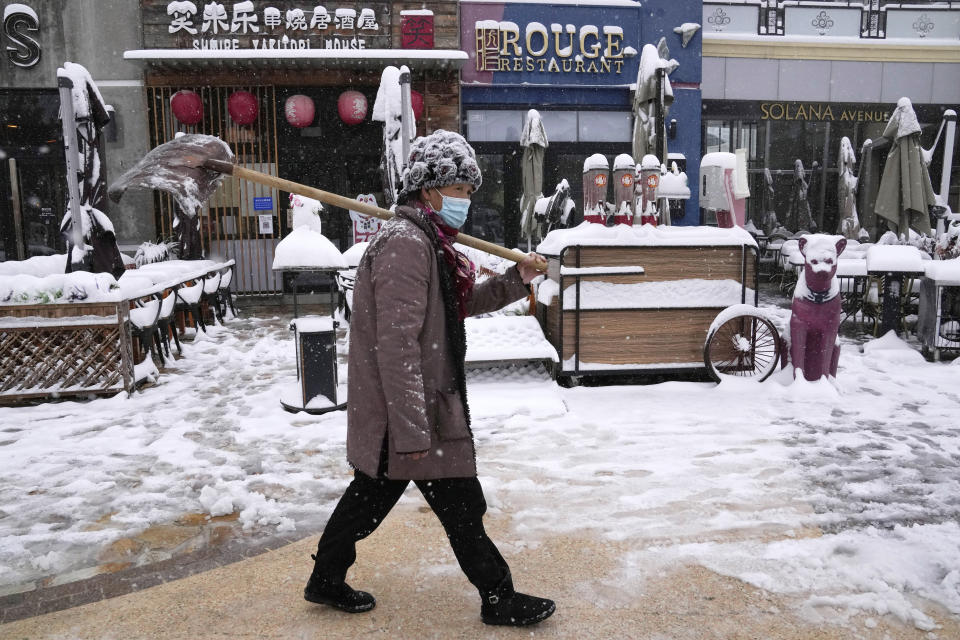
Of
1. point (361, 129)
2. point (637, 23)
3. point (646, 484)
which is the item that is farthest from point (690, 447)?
point (637, 23)

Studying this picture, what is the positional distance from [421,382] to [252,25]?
12473mm

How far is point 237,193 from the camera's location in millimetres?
13336

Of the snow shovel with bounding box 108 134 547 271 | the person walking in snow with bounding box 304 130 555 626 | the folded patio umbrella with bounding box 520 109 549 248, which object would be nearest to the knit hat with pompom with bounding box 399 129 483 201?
the person walking in snow with bounding box 304 130 555 626

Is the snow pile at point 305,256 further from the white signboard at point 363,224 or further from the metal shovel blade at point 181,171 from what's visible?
the white signboard at point 363,224

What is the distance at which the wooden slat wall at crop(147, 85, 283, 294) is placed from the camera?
1309cm

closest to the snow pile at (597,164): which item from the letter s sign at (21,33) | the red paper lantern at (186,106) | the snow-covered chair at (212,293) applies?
the snow-covered chair at (212,293)

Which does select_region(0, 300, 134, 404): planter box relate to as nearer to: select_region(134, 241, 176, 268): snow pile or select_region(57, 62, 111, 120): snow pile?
select_region(57, 62, 111, 120): snow pile

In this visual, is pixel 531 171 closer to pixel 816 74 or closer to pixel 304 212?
pixel 304 212

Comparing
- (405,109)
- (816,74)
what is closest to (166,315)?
(405,109)

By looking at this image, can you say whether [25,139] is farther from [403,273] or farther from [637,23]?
[403,273]

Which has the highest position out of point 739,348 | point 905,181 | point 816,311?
point 905,181

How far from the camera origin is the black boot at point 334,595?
2.97 meters

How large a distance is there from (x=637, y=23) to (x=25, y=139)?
11894 mm

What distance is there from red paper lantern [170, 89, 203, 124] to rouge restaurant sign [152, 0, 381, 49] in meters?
1.00
